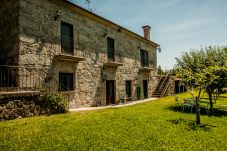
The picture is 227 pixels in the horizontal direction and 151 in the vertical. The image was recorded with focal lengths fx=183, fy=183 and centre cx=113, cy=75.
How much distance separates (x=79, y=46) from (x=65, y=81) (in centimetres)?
259

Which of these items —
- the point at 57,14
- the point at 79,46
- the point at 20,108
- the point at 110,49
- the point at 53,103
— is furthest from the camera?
the point at 110,49

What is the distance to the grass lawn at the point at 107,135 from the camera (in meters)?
5.03

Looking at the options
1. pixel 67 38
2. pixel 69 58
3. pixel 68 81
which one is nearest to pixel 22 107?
pixel 68 81

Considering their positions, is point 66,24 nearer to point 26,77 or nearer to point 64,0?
point 64,0

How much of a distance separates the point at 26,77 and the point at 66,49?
3.20 meters

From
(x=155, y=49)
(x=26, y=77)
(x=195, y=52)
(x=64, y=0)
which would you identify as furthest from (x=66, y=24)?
(x=155, y=49)

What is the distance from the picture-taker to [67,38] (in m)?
11.6

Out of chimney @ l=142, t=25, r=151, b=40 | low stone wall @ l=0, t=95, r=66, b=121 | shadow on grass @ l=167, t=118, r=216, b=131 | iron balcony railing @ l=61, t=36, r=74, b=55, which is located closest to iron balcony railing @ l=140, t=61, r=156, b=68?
chimney @ l=142, t=25, r=151, b=40

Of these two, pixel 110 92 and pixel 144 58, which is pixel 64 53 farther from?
pixel 144 58

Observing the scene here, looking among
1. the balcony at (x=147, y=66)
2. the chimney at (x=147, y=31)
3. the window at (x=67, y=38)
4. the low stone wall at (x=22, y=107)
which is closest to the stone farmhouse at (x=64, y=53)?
the window at (x=67, y=38)

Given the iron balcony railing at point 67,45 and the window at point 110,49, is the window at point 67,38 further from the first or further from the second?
the window at point 110,49

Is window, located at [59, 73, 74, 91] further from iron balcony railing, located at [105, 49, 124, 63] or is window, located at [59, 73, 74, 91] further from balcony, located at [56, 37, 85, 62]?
iron balcony railing, located at [105, 49, 124, 63]

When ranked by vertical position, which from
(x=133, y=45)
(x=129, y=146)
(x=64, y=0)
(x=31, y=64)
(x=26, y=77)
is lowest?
(x=129, y=146)

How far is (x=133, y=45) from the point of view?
18.6 metres
